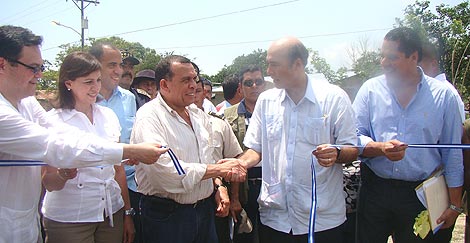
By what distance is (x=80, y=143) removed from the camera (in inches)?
93.4

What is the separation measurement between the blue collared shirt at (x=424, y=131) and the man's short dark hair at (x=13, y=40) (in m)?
2.54

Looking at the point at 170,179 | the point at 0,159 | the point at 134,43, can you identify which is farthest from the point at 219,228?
the point at 134,43

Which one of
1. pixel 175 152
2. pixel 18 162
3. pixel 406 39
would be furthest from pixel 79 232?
pixel 406 39

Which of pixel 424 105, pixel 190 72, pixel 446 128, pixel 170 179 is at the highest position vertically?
pixel 190 72

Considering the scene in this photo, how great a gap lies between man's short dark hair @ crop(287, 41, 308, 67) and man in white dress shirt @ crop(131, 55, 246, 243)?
81cm

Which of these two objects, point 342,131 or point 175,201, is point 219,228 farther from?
point 342,131

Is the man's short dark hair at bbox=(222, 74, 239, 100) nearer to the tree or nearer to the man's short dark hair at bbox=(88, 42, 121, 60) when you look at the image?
the man's short dark hair at bbox=(88, 42, 121, 60)

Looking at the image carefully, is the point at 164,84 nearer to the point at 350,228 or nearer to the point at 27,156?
the point at 27,156

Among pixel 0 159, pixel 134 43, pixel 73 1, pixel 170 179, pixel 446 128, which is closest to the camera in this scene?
pixel 0 159

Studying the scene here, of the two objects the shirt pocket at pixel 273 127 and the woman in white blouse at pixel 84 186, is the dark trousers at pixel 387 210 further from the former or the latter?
the woman in white blouse at pixel 84 186

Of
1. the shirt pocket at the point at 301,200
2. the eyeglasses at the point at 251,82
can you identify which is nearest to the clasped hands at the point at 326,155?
the shirt pocket at the point at 301,200

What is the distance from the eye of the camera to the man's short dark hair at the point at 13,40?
2320 millimetres

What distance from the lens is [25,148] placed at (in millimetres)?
2270

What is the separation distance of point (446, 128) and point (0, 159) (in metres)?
3.25
